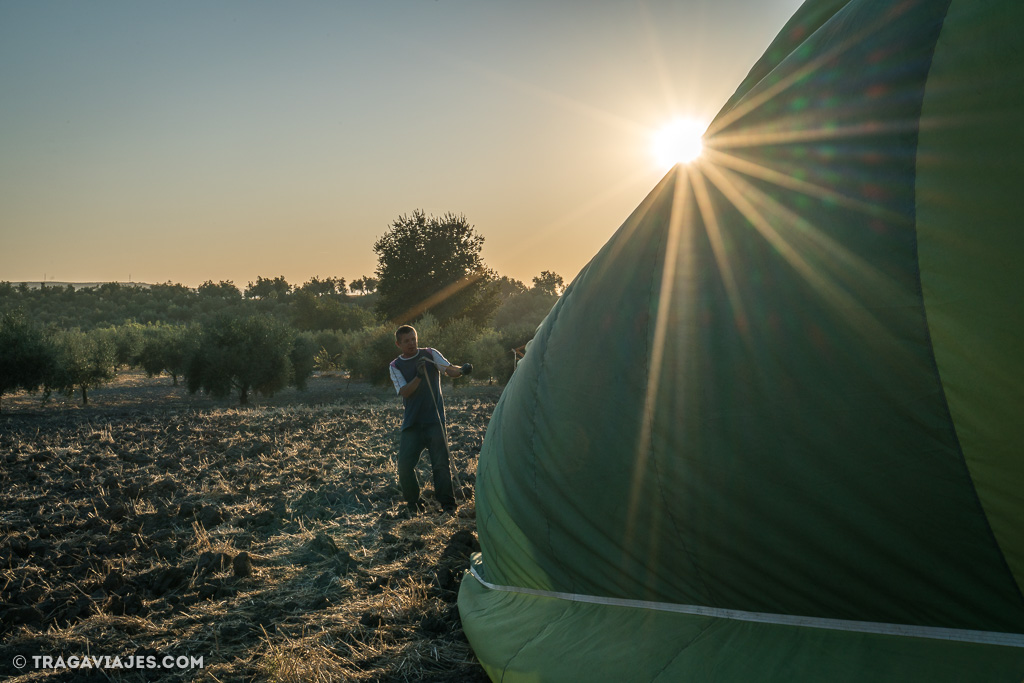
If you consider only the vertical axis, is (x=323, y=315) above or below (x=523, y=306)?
below

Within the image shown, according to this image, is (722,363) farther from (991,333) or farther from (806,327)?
(991,333)

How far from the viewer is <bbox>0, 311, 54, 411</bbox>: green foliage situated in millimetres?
19672

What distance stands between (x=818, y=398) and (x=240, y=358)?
2292cm

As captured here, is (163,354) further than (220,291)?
No

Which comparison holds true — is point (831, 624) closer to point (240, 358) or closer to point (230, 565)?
point (230, 565)

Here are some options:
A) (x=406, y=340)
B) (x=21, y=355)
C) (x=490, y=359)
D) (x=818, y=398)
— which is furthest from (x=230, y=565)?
(x=490, y=359)

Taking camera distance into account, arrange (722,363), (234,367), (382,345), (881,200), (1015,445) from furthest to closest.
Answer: (382,345)
(234,367)
(722,363)
(881,200)
(1015,445)

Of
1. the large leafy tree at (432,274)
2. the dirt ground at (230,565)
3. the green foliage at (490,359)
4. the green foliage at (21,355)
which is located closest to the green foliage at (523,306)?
the large leafy tree at (432,274)

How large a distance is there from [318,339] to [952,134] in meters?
40.5

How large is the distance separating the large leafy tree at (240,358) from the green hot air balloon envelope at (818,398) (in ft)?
72.1

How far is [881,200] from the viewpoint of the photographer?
2.02m

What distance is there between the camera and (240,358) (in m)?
22.5

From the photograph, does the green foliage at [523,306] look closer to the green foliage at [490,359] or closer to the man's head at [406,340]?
the green foliage at [490,359]

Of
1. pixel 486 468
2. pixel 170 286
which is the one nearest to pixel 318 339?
pixel 486 468
